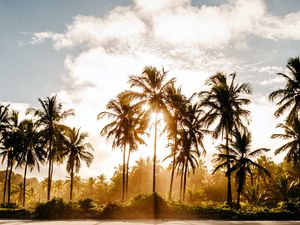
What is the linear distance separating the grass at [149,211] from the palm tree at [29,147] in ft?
62.9

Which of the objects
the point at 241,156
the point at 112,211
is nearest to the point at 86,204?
the point at 112,211

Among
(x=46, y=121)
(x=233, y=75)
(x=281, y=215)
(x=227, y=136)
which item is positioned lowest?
(x=281, y=215)

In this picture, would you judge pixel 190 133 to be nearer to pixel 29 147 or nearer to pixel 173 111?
pixel 173 111

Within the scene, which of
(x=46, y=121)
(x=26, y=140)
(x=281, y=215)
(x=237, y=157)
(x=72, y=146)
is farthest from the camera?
(x=72, y=146)

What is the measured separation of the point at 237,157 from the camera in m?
32.5

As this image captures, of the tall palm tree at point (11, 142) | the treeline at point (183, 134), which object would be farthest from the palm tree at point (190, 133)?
the tall palm tree at point (11, 142)

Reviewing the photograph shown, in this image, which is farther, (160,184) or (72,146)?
(160,184)

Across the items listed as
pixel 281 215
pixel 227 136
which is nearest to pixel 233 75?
pixel 227 136

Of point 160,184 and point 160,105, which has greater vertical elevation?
point 160,105

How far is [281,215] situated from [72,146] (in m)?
32.1

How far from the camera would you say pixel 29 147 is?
47688 mm

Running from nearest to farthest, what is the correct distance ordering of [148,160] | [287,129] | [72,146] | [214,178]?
[287,129] < [72,146] < [214,178] < [148,160]

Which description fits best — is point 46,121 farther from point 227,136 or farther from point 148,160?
point 148,160

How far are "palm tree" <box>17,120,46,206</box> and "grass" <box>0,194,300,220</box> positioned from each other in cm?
1916
